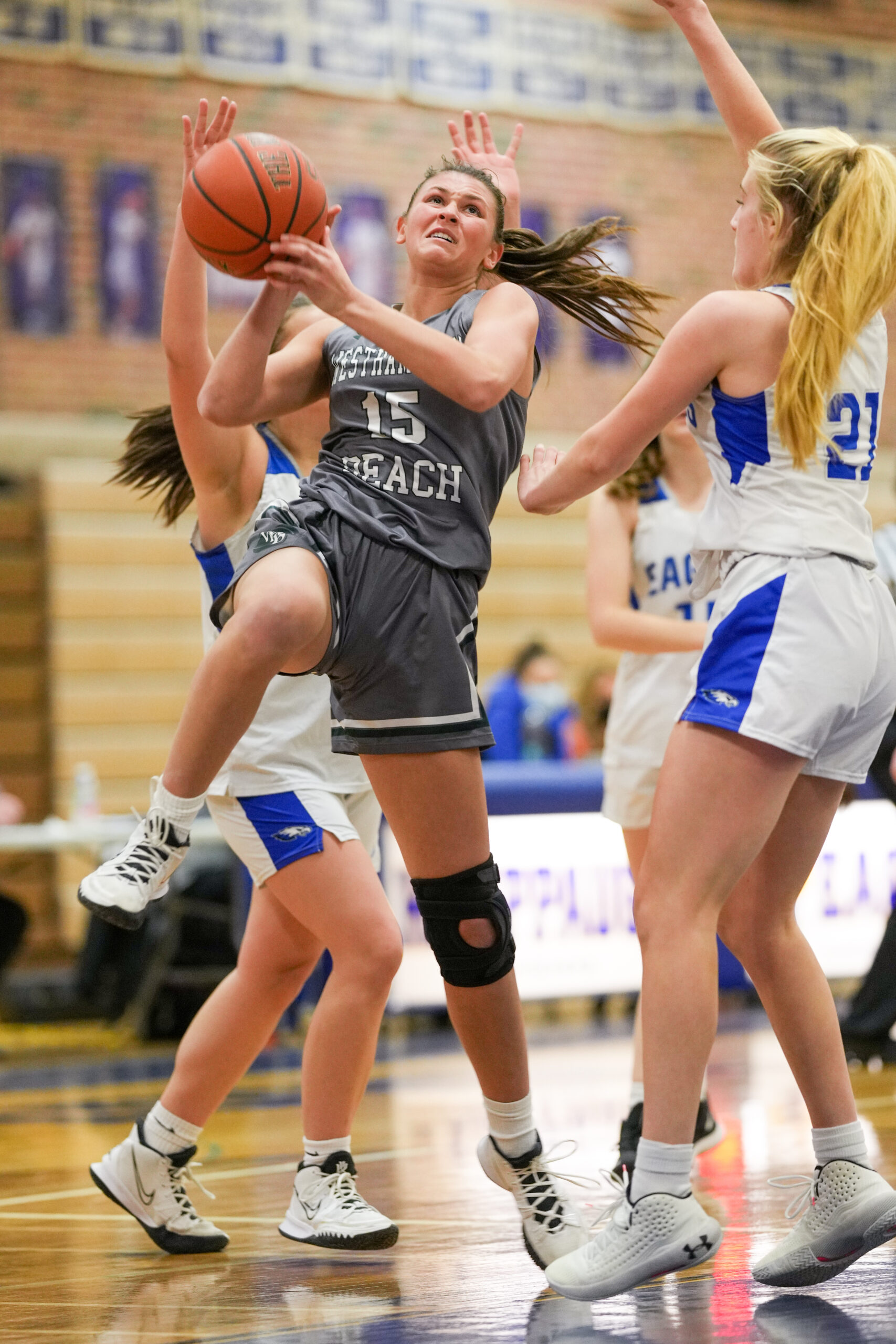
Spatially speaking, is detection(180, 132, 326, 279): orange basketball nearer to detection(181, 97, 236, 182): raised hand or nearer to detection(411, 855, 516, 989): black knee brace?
detection(181, 97, 236, 182): raised hand

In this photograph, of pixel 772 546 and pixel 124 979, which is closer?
pixel 772 546

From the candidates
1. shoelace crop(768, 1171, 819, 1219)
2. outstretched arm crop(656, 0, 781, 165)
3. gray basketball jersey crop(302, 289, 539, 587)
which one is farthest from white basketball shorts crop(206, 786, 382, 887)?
outstretched arm crop(656, 0, 781, 165)

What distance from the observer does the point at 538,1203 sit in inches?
96.6

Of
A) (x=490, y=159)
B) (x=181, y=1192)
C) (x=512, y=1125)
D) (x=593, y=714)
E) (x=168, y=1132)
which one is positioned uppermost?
(x=490, y=159)

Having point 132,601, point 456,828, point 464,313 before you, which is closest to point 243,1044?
point 456,828

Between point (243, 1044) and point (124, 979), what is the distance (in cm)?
441

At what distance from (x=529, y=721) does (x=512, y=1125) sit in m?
5.58

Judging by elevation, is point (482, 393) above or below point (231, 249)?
below

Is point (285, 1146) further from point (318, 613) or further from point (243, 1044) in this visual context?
point (318, 613)

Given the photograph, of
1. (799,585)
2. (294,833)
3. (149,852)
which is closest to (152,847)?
(149,852)

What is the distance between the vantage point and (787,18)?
10930 mm

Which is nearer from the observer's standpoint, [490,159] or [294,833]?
[490,159]

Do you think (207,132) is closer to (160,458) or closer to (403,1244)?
(160,458)

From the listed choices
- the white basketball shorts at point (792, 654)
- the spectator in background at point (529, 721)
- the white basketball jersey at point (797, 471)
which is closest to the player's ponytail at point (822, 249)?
the white basketball jersey at point (797, 471)
